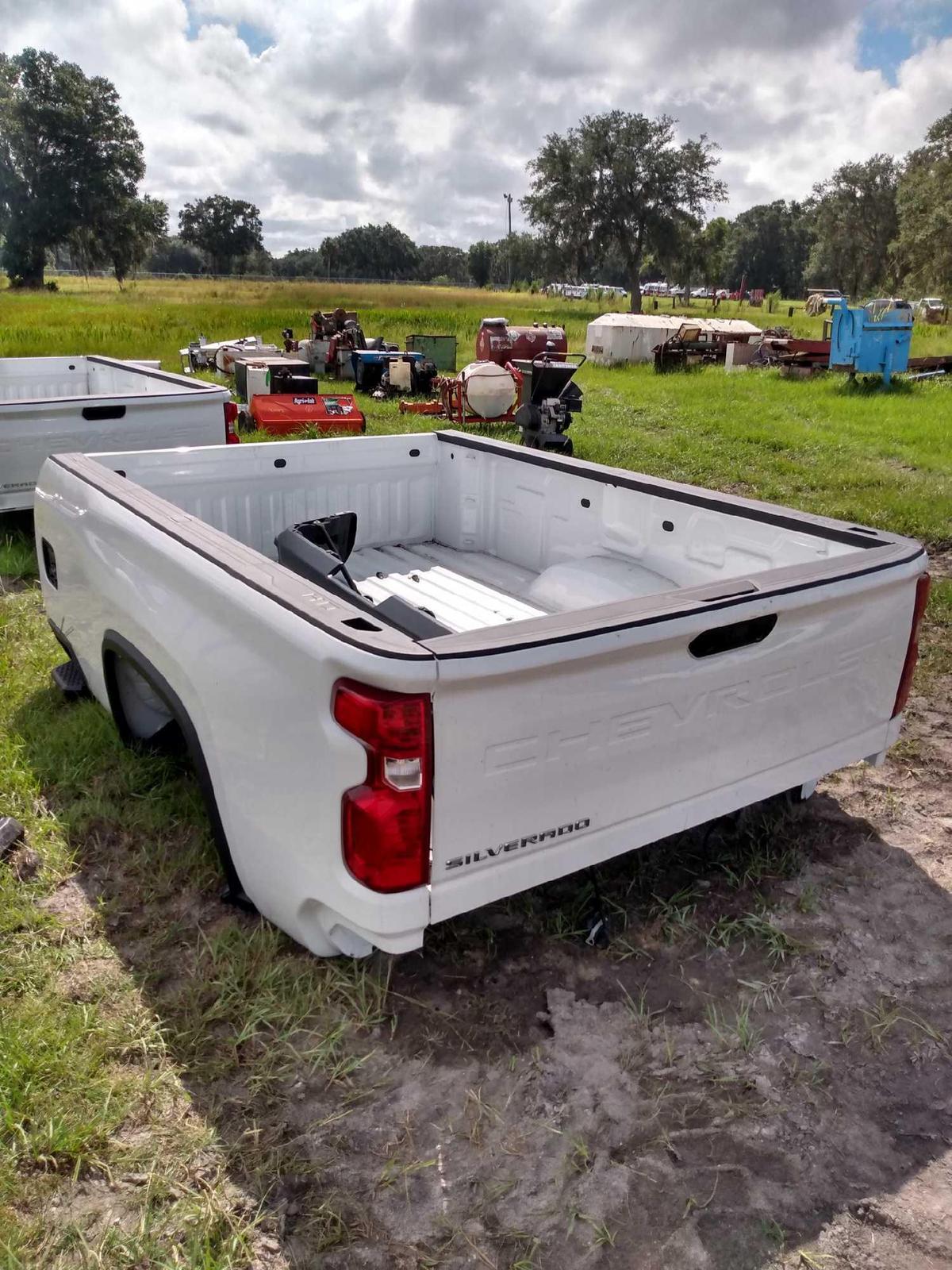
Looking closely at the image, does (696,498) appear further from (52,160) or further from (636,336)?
(52,160)

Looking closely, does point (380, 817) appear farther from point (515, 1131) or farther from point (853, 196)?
point (853, 196)

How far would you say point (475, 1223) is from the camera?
2.21 m

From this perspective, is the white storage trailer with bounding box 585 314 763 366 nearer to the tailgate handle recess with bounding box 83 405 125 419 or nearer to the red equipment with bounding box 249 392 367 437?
the red equipment with bounding box 249 392 367 437

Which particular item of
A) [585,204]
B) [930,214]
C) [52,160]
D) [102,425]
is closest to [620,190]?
[585,204]

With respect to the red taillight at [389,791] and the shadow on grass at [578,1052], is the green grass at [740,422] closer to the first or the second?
the shadow on grass at [578,1052]

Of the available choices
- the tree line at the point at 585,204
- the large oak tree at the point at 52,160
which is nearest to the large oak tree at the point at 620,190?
the tree line at the point at 585,204

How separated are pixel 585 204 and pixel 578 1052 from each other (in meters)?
56.9

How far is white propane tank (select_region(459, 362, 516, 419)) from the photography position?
1259 centimetres

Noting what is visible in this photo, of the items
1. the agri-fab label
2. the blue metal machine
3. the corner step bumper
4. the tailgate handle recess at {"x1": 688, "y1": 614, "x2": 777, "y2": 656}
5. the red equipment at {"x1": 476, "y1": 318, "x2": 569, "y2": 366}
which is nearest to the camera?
the agri-fab label

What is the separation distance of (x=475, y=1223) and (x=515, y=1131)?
269 millimetres

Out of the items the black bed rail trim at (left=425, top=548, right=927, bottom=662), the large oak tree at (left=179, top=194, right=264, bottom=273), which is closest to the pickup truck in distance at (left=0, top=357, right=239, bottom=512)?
the black bed rail trim at (left=425, top=548, right=927, bottom=662)

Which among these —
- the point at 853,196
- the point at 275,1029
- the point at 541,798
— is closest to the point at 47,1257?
the point at 275,1029

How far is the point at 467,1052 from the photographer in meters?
2.70

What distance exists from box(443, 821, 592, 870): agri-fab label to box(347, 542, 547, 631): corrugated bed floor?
5.24 feet
